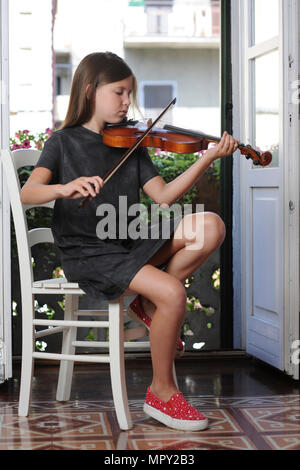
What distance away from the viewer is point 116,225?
2348 millimetres

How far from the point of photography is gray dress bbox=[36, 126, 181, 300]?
7.27ft

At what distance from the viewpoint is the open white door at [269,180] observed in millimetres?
2873

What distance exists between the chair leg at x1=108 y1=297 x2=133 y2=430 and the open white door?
3.07 ft

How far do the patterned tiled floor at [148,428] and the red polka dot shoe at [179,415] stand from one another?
0.07 ft

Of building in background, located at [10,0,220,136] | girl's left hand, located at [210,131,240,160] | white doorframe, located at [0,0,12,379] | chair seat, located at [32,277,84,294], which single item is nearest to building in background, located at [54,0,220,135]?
building in background, located at [10,0,220,136]

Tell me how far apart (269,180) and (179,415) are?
122 cm

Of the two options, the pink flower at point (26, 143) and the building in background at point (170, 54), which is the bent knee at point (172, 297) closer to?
the pink flower at point (26, 143)

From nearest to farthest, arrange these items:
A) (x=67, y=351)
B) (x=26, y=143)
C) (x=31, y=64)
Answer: (x=67, y=351)
(x=26, y=143)
(x=31, y=64)

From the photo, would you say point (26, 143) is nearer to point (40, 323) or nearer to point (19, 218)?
point (19, 218)

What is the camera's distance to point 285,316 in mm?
2924

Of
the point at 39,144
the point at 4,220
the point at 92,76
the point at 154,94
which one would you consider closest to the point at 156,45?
the point at 154,94
